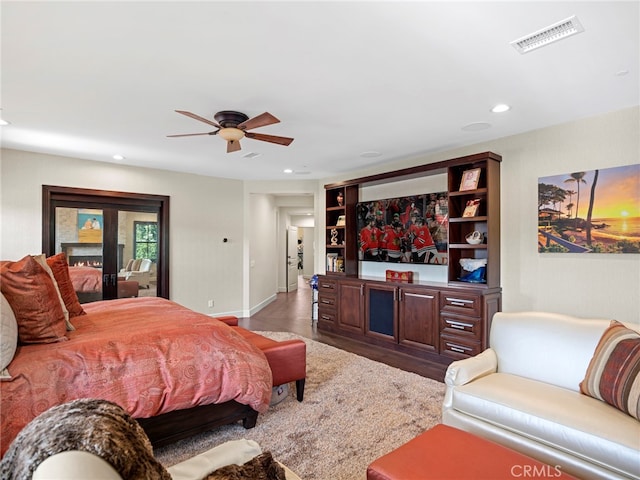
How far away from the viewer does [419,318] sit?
4285 millimetres

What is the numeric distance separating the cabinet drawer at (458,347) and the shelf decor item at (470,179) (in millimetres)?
1735

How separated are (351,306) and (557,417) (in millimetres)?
3413

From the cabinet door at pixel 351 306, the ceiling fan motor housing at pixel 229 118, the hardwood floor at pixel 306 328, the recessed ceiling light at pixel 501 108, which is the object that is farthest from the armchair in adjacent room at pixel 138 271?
the recessed ceiling light at pixel 501 108

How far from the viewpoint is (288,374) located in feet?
9.50

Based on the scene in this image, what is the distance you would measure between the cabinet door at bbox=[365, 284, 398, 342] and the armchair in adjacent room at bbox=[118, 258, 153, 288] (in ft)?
11.7

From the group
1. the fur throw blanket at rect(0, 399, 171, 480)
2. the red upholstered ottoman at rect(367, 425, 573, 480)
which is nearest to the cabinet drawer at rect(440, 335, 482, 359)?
the red upholstered ottoman at rect(367, 425, 573, 480)

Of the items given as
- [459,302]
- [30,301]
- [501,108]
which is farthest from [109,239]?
[501,108]

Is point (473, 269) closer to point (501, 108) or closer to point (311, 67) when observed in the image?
point (501, 108)

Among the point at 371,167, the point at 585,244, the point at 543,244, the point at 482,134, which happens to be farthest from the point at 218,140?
the point at 585,244

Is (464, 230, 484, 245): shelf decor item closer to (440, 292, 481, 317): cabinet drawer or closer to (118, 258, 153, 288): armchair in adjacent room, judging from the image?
(440, 292, 481, 317): cabinet drawer

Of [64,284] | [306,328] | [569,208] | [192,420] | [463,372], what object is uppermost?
[569,208]

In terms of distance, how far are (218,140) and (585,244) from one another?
159 inches

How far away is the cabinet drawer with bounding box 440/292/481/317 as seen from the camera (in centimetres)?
374

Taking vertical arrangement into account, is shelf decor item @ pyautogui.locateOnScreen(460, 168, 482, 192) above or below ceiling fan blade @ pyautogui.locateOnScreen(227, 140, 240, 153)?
below
